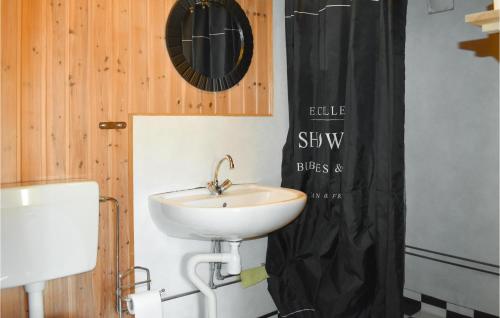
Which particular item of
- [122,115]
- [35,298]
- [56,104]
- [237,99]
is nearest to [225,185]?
[237,99]

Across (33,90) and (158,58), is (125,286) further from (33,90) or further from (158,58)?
(158,58)

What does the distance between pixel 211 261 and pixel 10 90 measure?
→ 1114 millimetres

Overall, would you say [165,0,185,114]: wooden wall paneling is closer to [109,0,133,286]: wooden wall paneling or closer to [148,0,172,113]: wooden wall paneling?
[148,0,172,113]: wooden wall paneling

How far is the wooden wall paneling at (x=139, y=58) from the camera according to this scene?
1.94m

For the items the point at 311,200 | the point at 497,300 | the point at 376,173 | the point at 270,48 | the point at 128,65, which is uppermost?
the point at 270,48

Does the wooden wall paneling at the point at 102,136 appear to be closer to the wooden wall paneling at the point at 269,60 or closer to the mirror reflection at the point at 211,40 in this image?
the mirror reflection at the point at 211,40

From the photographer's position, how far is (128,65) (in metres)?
1.93

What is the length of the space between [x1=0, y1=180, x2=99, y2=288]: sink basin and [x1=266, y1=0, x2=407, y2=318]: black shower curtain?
1105 mm

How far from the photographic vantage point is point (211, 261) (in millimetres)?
2021

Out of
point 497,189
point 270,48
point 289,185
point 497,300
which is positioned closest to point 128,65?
point 270,48

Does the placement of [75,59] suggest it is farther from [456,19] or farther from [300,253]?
[456,19]

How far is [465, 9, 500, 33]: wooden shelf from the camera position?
3.78 ft

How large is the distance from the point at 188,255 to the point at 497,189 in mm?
1641

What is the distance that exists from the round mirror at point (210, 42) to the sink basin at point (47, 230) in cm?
79
